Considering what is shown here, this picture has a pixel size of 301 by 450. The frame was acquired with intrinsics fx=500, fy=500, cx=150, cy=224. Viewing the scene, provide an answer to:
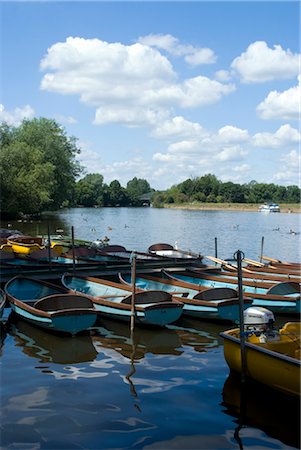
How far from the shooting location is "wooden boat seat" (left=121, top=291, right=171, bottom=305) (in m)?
15.1

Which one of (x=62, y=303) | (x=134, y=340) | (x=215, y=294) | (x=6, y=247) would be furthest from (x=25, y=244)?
(x=134, y=340)

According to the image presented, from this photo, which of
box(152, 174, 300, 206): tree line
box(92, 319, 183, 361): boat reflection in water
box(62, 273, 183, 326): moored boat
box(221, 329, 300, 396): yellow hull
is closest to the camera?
box(221, 329, 300, 396): yellow hull

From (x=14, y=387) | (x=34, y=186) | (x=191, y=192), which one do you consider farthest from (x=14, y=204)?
(x=191, y=192)

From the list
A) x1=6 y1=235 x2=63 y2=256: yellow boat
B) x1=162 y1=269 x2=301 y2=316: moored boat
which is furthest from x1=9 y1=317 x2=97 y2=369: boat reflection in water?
x1=6 y1=235 x2=63 y2=256: yellow boat

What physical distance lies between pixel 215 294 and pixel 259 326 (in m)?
4.74

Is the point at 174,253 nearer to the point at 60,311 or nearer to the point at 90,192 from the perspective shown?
the point at 60,311

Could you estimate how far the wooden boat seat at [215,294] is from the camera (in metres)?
15.8

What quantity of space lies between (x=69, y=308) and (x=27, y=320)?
140 cm

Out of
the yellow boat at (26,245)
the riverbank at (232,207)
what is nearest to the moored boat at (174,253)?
the yellow boat at (26,245)

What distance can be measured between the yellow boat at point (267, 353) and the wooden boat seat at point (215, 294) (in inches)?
169

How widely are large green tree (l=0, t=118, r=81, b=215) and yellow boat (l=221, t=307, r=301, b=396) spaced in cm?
5449

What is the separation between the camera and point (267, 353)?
370 inches

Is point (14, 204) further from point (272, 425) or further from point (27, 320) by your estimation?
point (272, 425)

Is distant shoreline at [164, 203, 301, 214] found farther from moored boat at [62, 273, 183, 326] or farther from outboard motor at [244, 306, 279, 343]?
outboard motor at [244, 306, 279, 343]
